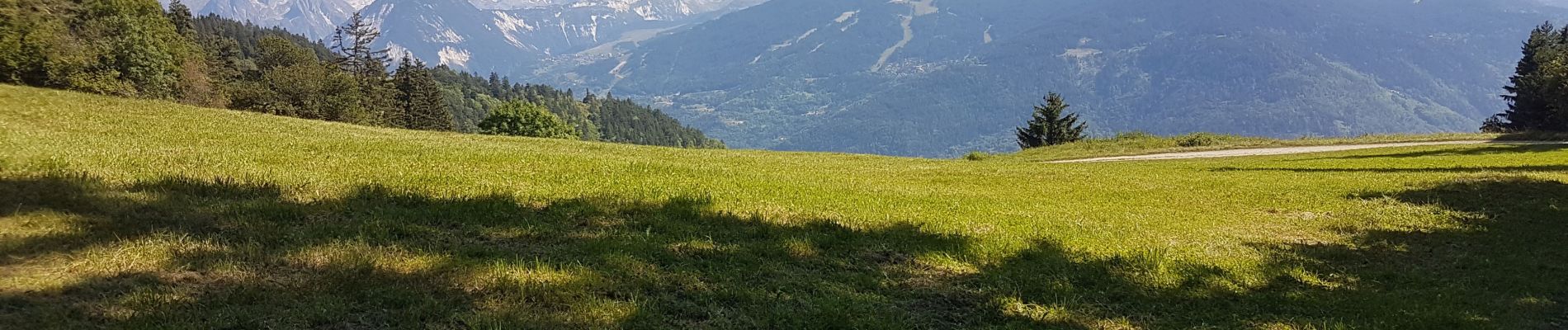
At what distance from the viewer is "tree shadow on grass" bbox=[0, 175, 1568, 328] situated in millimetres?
5113

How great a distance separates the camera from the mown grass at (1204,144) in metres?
46.1

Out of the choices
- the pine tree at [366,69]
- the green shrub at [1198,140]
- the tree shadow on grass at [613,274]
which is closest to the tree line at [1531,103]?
the green shrub at [1198,140]

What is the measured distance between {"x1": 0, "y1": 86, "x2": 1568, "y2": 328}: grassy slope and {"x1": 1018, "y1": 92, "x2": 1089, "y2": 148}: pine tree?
7506cm

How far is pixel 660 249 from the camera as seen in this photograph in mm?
7520

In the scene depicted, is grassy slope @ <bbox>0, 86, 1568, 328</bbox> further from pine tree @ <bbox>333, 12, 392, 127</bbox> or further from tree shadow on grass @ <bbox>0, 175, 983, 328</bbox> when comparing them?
pine tree @ <bbox>333, 12, 392, 127</bbox>

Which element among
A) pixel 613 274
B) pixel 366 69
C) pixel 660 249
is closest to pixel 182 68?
pixel 366 69

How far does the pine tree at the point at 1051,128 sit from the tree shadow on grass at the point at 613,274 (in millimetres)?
81673

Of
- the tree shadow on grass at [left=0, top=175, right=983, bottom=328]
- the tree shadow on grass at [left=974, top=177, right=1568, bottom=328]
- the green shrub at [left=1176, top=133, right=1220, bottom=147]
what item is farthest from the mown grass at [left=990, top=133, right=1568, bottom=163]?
the tree shadow on grass at [left=0, top=175, right=983, bottom=328]

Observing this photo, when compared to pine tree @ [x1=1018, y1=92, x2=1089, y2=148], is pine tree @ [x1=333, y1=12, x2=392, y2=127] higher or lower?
higher

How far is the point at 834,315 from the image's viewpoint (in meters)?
5.86

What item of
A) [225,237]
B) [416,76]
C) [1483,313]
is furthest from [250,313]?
[416,76]

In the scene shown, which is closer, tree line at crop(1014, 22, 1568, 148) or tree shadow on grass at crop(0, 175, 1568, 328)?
tree shadow on grass at crop(0, 175, 1568, 328)

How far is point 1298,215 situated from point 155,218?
1750cm

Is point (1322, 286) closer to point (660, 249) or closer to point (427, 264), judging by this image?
point (660, 249)
